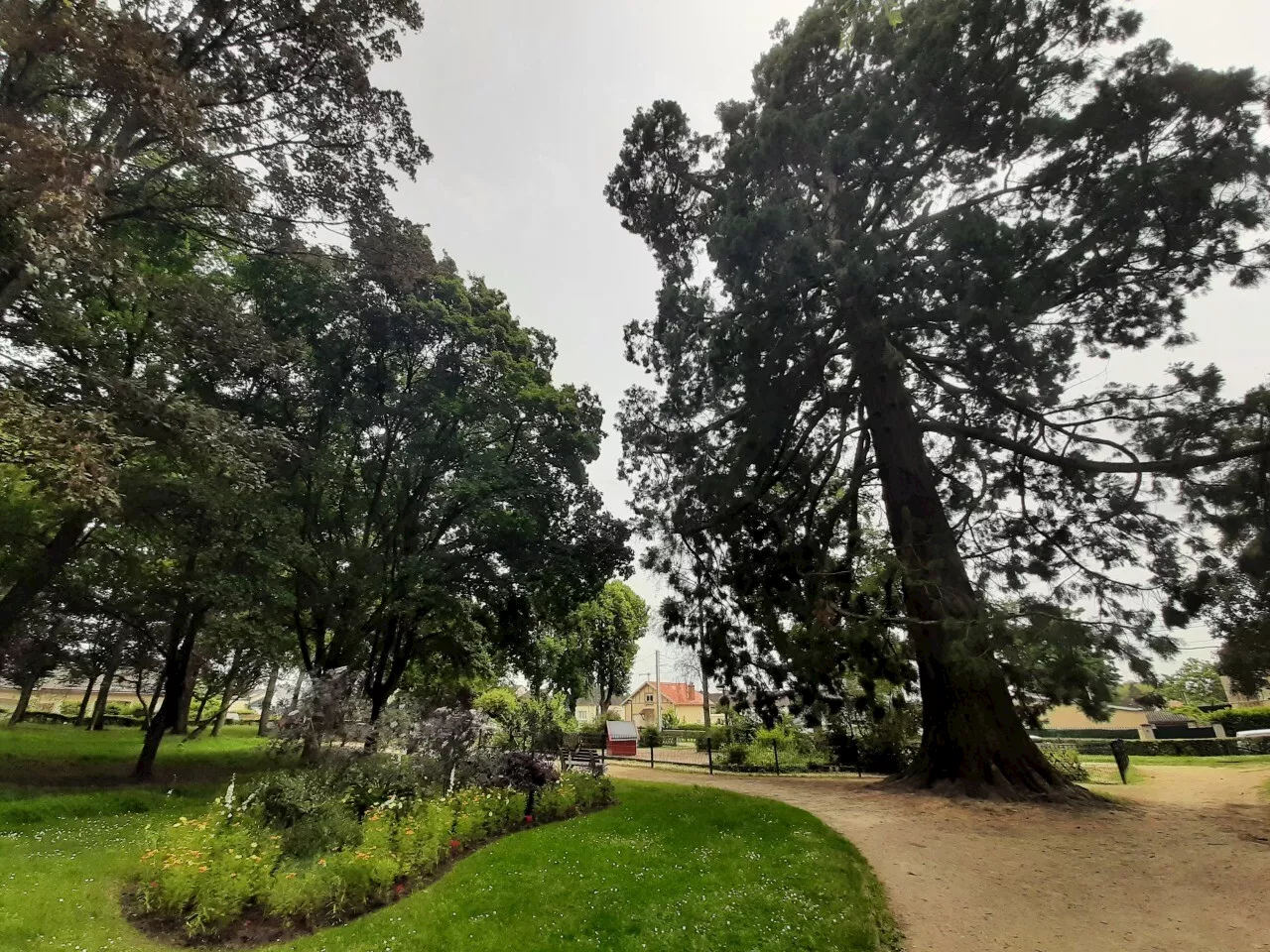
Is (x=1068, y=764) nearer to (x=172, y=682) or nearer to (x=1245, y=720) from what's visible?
(x=1245, y=720)

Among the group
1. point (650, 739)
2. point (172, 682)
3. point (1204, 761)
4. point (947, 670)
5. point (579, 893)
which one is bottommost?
point (650, 739)

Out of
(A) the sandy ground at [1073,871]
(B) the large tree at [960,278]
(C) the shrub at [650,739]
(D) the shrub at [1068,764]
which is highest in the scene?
(B) the large tree at [960,278]

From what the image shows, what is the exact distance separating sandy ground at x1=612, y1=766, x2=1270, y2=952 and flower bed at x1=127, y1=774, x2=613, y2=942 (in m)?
5.33

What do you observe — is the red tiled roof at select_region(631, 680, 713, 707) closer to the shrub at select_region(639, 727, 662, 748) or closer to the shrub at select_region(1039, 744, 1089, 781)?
the shrub at select_region(639, 727, 662, 748)

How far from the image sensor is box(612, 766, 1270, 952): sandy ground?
5.09 meters

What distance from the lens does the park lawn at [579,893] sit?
4992 mm

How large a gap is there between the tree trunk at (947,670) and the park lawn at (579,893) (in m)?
3.11

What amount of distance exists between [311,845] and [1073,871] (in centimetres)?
888

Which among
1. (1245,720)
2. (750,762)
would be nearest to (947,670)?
(750,762)

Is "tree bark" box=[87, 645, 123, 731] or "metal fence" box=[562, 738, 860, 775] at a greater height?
"tree bark" box=[87, 645, 123, 731]

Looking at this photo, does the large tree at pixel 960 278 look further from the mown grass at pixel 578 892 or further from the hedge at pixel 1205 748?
the hedge at pixel 1205 748

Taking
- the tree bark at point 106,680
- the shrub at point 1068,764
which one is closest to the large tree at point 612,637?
the tree bark at point 106,680

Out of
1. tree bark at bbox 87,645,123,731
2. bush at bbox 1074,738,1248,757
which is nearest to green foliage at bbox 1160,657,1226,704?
bush at bbox 1074,738,1248,757

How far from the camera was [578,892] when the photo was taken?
6.04m
